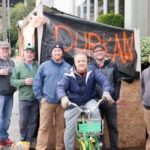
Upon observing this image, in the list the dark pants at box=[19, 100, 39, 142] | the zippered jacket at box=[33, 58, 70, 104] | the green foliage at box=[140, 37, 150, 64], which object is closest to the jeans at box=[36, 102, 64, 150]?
the zippered jacket at box=[33, 58, 70, 104]

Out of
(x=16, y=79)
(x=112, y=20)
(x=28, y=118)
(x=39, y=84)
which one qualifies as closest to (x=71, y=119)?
(x=39, y=84)

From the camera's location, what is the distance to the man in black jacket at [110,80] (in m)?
6.65

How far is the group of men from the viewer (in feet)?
20.1

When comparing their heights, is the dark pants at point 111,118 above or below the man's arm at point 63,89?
below

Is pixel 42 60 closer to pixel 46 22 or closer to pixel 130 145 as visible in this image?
pixel 46 22

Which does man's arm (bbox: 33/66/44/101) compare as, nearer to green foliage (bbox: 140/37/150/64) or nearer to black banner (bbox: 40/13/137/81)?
black banner (bbox: 40/13/137/81)

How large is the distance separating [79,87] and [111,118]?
3.23 feet

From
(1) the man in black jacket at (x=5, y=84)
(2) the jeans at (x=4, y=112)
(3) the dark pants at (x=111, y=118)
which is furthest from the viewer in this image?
(2) the jeans at (x=4, y=112)

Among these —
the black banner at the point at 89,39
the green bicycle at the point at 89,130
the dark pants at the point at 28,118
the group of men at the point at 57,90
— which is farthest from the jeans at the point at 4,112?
the green bicycle at the point at 89,130

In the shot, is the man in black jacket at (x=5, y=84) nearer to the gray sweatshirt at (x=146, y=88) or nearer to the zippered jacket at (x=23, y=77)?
the zippered jacket at (x=23, y=77)

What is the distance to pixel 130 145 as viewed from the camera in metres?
7.70

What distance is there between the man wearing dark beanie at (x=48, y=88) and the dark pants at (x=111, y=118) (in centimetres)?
69

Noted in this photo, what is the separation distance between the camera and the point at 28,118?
727 centimetres

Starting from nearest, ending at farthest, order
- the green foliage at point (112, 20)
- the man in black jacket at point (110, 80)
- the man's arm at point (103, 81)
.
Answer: the man's arm at point (103, 81) → the man in black jacket at point (110, 80) → the green foliage at point (112, 20)
